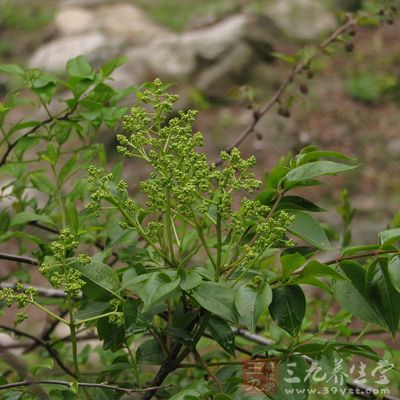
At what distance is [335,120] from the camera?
5.65m

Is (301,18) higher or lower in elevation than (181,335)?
lower

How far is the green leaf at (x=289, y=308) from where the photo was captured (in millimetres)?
1037

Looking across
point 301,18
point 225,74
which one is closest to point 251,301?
point 225,74

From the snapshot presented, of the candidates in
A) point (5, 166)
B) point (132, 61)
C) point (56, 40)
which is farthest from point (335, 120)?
point (5, 166)

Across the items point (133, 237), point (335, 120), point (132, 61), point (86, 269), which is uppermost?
point (86, 269)

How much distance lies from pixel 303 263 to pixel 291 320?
0.10 m

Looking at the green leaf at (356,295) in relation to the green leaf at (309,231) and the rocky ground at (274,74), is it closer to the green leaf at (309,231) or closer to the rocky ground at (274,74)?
the green leaf at (309,231)

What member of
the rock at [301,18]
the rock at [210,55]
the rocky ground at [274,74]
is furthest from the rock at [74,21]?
the rock at [301,18]

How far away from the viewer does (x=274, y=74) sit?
19.8 ft

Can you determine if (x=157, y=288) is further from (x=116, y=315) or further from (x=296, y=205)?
(x=296, y=205)

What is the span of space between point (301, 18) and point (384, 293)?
6.02m

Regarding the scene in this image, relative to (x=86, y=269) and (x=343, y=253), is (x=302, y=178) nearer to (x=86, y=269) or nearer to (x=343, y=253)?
(x=343, y=253)

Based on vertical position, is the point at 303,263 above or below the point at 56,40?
above

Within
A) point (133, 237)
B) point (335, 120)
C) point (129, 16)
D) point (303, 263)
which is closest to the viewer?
point (303, 263)
